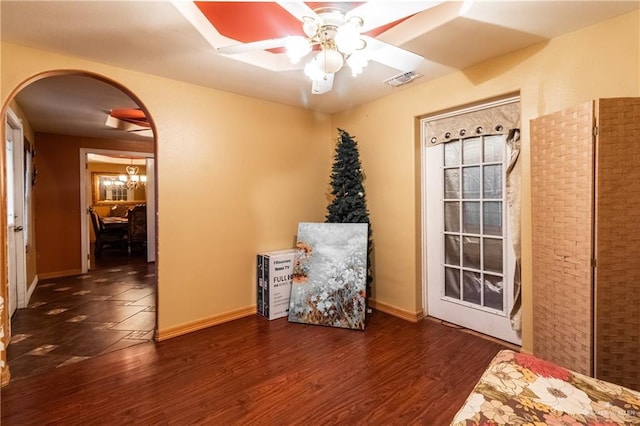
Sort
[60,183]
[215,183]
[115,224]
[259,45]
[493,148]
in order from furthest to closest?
1. [115,224]
2. [60,183]
3. [215,183]
4. [493,148]
5. [259,45]

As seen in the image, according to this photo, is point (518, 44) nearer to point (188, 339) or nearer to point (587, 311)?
point (587, 311)

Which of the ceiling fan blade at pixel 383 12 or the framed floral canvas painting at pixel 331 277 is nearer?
the ceiling fan blade at pixel 383 12

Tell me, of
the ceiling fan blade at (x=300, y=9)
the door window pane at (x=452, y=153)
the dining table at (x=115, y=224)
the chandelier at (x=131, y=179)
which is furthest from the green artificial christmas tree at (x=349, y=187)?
the chandelier at (x=131, y=179)

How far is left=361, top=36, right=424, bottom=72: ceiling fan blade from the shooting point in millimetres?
1785

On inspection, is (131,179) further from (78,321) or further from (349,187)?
(349,187)

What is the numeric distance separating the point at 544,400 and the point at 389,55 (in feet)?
6.51

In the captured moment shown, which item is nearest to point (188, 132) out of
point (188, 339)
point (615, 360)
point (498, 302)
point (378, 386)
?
point (188, 339)

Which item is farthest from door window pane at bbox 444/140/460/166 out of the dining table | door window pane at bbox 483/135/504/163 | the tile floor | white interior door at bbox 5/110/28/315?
the dining table

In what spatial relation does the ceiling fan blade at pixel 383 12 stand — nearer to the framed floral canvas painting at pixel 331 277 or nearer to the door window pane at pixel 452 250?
the framed floral canvas painting at pixel 331 277

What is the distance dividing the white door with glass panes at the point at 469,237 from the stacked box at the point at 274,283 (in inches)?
60.0

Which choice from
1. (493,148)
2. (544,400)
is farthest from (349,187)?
(544,400)

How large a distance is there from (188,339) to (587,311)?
3.02m

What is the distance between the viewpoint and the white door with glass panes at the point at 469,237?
267 cm

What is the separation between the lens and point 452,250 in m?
3.05
